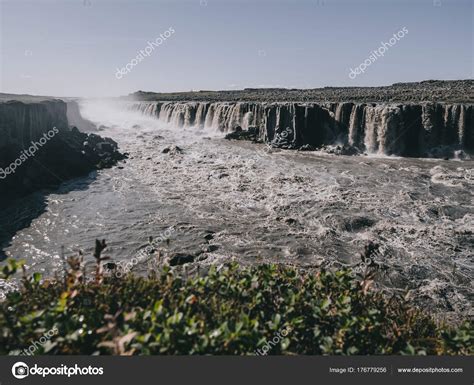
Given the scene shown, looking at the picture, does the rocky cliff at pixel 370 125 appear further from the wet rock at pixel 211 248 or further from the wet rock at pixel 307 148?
the wet rock at pixel 211 248

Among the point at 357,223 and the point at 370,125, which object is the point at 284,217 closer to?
the point at 357,223

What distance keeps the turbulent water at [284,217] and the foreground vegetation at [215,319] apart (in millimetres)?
1580

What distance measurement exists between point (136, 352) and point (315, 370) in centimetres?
172

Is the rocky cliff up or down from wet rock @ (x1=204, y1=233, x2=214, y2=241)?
up

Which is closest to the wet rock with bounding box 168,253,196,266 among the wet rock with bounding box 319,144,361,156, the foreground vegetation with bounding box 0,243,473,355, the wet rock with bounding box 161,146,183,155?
the foreground vegetation with bounding box 0,243,473,355

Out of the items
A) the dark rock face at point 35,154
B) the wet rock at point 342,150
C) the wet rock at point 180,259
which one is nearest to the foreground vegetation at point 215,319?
the wet rock at point 180,259

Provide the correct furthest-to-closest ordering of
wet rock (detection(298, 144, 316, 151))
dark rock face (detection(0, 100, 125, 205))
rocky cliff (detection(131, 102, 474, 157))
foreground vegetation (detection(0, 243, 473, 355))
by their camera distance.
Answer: wet rock (detection(298, 144, 316, 151)) → rocky cliff (detection(131, 102, 474, 157)) → dark rock face (detection(0, 100, 125, 205)) → foreground vegetation (detection(0, 243, 473, 355))

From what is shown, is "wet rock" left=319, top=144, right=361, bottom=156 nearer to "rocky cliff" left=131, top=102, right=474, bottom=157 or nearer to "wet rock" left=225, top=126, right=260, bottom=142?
"rocky cliff" left=131, top=102, right=474, bottom=157

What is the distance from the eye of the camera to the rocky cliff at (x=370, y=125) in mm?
28016

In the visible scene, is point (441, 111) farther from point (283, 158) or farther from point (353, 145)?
point (283, 158)

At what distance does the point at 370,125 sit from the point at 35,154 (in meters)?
24.6

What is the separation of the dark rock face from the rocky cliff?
51.1 feet

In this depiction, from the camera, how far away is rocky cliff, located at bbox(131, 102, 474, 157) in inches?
1103

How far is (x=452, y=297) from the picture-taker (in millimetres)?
9898
